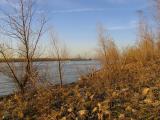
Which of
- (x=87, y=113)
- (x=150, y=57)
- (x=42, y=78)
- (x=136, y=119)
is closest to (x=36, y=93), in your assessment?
(x=42, y=78)

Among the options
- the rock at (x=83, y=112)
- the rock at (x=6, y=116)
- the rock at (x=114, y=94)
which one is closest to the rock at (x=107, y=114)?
the rock at (x=83, y=112)

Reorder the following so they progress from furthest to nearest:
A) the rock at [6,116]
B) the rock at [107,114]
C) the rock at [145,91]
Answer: the rock at [145,91] < the rock at [6,116] < the rock at [107,114]

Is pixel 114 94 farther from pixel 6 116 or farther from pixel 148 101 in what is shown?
pixel 6 116

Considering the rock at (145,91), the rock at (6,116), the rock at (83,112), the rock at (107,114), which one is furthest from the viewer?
the rock at (145,91)

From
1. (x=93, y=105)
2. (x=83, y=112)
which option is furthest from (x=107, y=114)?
(x=93, y=105)

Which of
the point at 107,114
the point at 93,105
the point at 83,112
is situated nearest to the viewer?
the point at 107,114

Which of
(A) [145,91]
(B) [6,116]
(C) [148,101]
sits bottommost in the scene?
(B) [6,116]

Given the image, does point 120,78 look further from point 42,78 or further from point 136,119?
point 136,119

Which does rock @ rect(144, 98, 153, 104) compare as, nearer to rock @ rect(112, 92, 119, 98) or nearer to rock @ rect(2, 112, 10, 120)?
rock @ rect(112, 92, 119, 98)

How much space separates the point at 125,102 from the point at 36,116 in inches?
104

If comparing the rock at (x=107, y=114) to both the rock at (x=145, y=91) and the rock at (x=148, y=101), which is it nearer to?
the rock at (x=148, y=101)

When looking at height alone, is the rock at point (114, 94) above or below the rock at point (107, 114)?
above

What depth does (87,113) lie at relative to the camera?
9.02 meters

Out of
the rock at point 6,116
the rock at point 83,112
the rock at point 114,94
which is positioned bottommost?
the rock at point 6,116
